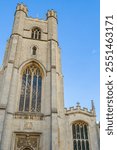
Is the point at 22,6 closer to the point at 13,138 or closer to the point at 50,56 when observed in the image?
the point at 50,56

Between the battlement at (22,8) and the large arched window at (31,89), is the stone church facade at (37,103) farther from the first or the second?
the battlement at (22,8)

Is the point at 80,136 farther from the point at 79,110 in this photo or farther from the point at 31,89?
the point at 31,89

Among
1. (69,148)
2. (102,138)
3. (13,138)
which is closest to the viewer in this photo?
(102,138)

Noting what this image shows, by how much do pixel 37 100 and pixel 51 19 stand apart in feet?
38.0

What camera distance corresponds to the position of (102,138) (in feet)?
30.5

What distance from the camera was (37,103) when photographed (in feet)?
58.9

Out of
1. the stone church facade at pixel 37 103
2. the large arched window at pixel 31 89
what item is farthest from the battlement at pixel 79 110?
the large arched window at pixel 31 89

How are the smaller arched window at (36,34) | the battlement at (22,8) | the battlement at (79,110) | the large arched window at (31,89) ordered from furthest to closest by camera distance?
1. the battlement at (22,8)
2. the smaller arched window at (36,34)
3. the battlement at (79,110)
4. the large arched window at (31,89)

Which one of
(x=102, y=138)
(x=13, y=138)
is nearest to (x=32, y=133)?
(x=13, y=138)

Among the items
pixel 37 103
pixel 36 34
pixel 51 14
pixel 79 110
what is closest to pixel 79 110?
pixel 79 110

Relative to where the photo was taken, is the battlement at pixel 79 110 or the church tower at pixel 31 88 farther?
the battlement at pixel 79 110

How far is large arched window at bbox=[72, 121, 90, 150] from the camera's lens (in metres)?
17.6

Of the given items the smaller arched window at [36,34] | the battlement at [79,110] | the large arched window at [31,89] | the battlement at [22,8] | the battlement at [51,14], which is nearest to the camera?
the large arched window at [31,89]

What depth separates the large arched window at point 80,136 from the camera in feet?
57.9
